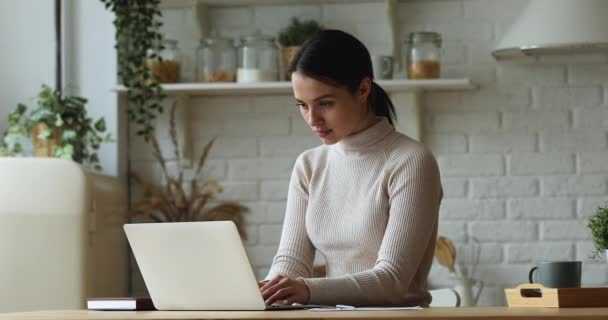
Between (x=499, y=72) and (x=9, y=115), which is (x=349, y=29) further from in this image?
(x=9, y=115)

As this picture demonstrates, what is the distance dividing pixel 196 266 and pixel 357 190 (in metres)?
0.61

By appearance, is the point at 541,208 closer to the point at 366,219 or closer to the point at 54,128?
the point at 366,219

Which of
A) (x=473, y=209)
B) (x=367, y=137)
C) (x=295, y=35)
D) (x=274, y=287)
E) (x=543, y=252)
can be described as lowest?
(x=543, y=252)

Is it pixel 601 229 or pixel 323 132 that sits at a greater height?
pixel 323 132

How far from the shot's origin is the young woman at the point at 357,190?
2.04m

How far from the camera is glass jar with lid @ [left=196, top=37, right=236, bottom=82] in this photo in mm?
3527

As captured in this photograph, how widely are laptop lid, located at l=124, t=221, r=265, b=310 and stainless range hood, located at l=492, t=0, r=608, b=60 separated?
187 cm

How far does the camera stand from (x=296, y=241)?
224cm

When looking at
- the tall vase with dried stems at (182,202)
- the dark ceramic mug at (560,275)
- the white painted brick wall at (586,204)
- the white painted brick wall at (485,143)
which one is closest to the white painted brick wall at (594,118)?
the white painted brick wall at (485,143)

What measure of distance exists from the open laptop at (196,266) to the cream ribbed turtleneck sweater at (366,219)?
23cm

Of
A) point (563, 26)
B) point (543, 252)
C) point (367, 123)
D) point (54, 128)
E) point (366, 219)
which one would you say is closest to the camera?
point (366, 219)

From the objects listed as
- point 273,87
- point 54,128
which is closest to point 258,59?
point 273,87

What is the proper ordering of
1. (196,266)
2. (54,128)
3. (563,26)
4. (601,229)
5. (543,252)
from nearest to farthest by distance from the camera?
(196,266) → (601,229) → (563,26) → (54,128) → (543,252)

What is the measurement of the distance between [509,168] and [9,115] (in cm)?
172
